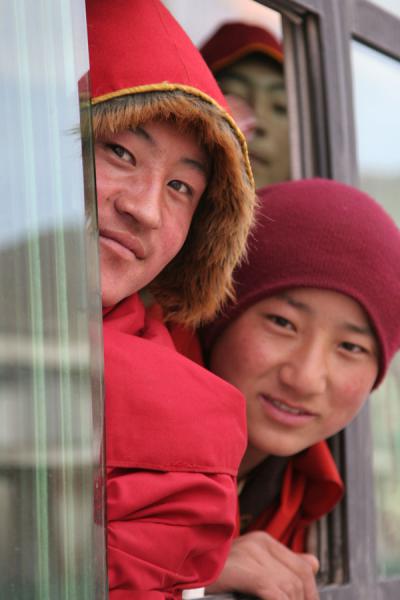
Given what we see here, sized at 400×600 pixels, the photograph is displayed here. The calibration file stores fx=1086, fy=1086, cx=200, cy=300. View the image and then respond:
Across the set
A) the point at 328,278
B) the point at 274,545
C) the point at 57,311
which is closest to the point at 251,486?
the point at 274,545

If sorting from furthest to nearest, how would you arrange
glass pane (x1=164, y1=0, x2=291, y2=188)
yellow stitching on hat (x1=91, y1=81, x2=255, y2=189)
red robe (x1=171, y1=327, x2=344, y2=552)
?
glass pane (x1=164, y1=0, x2=291, y2=188) → red robe (x1=171, y1=327, x2=344, y2=552) → yellow stitching on hat (x1=91, y1=81, x2=255, y2=189)

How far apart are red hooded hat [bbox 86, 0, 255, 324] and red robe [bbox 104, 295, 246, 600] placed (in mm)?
283

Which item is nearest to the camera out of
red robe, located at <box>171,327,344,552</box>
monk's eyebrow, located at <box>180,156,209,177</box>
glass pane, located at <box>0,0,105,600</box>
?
glass pane, located at <box>0,0,105,600</box>

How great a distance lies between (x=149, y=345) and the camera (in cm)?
148

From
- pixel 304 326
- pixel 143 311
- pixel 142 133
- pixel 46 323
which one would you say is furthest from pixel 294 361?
pixel 46 323

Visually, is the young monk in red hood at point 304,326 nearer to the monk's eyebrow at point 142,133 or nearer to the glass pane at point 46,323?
the monk's eyebrow at point 142,133

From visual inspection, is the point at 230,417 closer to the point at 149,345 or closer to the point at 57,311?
the point at 149,345

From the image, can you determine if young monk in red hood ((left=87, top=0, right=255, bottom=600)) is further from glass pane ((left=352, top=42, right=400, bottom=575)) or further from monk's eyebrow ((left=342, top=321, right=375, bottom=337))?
glass pane ((left=352, top=42, right=400, bottom=575))

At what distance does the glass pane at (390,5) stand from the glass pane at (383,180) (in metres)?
0.11

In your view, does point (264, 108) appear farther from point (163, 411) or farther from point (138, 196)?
point (163, 411)

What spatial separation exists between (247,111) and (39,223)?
1.50 m

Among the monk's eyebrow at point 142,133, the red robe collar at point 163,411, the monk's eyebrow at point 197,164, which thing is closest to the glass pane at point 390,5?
the monk's eyebrow at point 197,164

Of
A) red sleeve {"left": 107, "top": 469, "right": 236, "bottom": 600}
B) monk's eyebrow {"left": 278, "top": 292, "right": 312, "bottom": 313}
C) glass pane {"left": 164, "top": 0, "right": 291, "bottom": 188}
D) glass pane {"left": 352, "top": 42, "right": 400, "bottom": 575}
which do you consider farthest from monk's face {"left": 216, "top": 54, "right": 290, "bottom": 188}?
red sleeve {"left": 107, "top": 469, "right": 236, "bottom": 600}

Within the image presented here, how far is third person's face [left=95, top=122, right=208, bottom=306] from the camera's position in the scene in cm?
147
